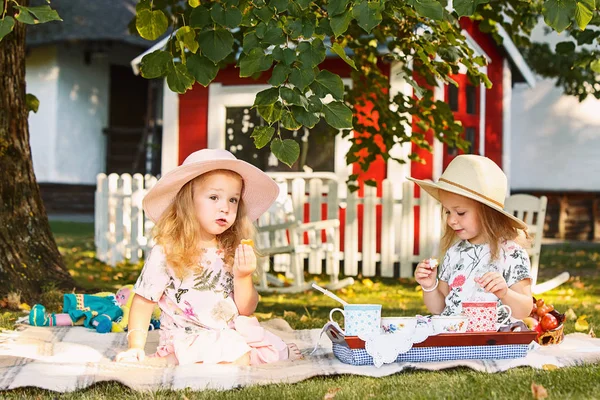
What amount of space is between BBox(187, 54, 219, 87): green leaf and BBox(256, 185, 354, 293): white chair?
4.24 m

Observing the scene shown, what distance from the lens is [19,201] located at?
6.63m

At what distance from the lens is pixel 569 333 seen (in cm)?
541

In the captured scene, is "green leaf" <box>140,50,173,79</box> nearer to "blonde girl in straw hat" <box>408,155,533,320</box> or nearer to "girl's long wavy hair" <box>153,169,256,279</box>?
"girl's long wavy hair" <box>153,169,256,279</box>

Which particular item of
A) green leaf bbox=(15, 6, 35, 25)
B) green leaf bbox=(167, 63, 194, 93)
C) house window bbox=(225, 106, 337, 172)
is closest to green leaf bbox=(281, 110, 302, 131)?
green leaf bbox=(167, 63, 194, 93)

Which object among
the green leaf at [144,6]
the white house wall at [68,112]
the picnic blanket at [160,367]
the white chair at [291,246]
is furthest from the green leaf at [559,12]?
the white house wall at [68,112]

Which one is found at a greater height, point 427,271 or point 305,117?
point 305,117

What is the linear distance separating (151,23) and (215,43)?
1.09 ft

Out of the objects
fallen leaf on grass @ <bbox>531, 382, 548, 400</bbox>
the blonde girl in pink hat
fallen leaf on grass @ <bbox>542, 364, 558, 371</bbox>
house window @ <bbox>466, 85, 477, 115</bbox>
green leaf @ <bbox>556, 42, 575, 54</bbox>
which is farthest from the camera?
house window @ <bbox>466, 85, 477, 115</bbox>

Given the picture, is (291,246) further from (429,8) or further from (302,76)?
(429,8)

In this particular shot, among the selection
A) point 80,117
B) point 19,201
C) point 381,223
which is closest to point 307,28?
point 19,201

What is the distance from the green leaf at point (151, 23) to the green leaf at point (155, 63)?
0.29 feet

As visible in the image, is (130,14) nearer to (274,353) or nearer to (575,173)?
(575,173)

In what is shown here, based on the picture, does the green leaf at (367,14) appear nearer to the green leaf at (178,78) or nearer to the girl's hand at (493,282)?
the green leaf at (178,78)

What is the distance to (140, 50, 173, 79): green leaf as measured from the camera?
13.0ft
